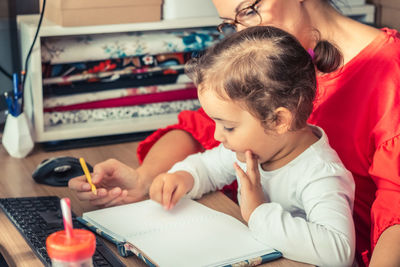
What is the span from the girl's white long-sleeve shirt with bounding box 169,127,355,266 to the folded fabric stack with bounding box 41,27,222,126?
68cm

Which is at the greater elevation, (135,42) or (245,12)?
(245,12)

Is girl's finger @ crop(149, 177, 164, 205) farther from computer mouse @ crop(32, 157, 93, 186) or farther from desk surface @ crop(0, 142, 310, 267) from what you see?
computer mouse @ crop(32, 157, 93, 186)

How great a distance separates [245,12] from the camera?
3.98 feet

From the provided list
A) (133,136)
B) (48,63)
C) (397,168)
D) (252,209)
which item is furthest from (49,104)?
(397,168)

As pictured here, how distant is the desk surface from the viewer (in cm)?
102

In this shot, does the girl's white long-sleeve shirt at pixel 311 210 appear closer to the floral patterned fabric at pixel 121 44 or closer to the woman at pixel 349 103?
the woman at pixel 349 103

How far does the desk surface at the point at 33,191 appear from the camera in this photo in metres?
1.02

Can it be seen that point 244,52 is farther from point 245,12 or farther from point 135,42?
point 135,42

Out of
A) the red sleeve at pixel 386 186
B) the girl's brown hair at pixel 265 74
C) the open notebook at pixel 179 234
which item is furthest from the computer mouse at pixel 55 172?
the red sleeve at pixel 386 186

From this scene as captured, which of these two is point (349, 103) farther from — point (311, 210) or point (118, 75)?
point (118, 75)

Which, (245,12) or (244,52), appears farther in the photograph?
(245,12)

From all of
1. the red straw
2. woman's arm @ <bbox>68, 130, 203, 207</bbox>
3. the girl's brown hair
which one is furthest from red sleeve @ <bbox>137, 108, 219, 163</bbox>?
Answer: the red straw

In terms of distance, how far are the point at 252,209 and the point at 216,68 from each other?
10.0 inches

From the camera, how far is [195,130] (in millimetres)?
1488
